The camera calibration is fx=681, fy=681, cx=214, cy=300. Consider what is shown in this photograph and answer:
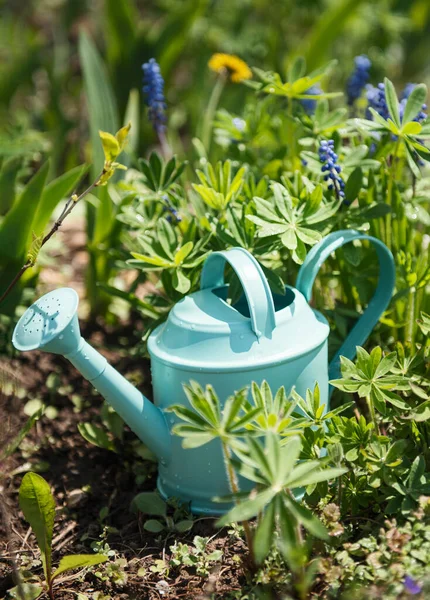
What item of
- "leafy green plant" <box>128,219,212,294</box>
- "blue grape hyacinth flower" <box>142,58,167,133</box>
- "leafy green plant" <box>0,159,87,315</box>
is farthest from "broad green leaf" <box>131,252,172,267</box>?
"blue grape hyacinth flower" <box>142,58,167,133</box>

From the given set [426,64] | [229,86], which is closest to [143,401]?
[229,86]

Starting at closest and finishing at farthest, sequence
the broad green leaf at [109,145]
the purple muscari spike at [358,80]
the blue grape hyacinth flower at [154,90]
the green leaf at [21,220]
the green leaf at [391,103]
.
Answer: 1. the broad green leaf at [109,145]
2. the green leaf at [391,103]
3. the green leaf at [21,220]
4. the blue grape hyacinth flower at [154,90]
5. the purple muscari spike at [358,80]

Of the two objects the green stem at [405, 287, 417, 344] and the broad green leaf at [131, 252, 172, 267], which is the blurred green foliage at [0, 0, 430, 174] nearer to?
the broad green leaf at [131, 252, 172, 267]

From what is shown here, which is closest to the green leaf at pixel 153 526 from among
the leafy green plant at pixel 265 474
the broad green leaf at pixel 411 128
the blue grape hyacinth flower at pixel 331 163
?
the leafy green plant at pixel 265 474

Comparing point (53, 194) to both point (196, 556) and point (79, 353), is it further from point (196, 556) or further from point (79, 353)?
point (196, 556)

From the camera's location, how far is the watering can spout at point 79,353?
1.23m

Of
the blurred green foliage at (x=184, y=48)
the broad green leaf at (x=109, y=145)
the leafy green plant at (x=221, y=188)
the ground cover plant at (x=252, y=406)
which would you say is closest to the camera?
the ground cover plant at (x=252, y=406)

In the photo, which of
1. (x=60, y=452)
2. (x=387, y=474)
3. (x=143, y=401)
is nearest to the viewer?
(x=387, y=474)

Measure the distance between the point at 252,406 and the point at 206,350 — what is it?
0.45 ft

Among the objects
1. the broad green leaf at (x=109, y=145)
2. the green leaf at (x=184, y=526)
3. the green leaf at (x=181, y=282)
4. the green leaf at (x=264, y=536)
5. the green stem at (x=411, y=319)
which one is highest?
the broad green leaf at (x=109, y=145)

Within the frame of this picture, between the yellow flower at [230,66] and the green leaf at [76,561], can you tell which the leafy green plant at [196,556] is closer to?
the green leaf at [76,561]

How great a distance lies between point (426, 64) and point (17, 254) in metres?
2.89

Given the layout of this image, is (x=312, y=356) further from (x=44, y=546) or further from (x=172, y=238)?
(x=44, y=546)

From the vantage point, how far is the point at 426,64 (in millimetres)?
3756
